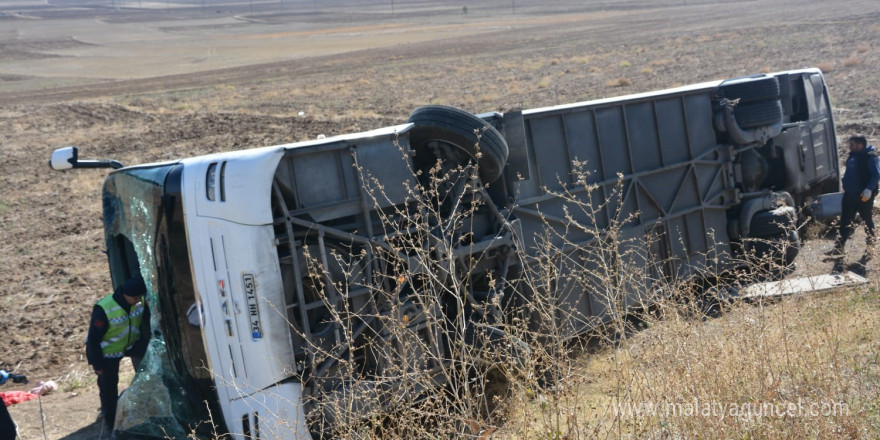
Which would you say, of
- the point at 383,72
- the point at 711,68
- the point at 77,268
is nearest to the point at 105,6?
the point at 383,72

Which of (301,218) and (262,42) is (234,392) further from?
(262,42)

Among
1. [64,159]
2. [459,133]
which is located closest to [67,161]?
[64,159]

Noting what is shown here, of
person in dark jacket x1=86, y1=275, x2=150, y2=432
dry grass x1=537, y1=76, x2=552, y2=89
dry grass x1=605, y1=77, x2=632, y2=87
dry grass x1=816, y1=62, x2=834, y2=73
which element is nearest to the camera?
person in dark jacket x1=86, y1=275, x2=150, y2=432

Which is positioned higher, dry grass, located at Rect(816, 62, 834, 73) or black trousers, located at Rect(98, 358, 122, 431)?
dry grass, located at Rect(816, 62, 834, 73)

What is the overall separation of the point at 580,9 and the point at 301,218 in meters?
111

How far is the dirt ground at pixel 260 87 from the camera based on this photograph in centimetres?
1109

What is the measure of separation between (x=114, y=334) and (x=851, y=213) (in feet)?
25.4

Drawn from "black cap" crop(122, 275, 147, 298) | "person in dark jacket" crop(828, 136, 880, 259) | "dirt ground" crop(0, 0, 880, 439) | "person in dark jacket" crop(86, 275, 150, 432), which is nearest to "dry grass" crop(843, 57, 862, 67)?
"dirt ground" crop(0, 0, 880, 439)

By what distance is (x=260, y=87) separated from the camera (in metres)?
40.0

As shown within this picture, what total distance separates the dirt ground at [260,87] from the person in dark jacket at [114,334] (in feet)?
1.58

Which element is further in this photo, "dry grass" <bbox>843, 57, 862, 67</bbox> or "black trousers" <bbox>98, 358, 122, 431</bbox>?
"dry grass" <bbox>843, 57, 862, 67</bbox>

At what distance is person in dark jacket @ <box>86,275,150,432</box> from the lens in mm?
6832

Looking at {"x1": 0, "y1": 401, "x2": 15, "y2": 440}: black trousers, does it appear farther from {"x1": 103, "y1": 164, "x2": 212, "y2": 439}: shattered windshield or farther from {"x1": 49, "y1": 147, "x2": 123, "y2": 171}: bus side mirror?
{"x1": 49, "y1": 147, "x2": 123, "y2": 171}: bus side mirror

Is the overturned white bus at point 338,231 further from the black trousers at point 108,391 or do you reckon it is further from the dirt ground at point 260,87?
the dirt ground at point 260,87
